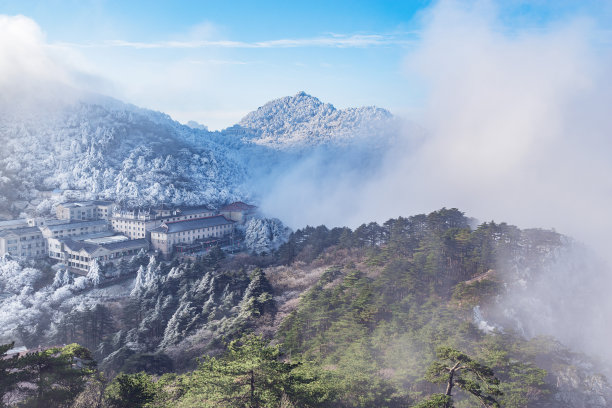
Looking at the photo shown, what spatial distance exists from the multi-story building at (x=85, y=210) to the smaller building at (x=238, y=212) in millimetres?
20784

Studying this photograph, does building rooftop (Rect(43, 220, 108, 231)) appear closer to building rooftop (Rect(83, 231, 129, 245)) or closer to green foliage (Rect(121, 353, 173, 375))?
building rooftop (Rect(83, 231, 129, 245))

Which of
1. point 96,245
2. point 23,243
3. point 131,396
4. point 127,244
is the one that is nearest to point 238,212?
point 127,244

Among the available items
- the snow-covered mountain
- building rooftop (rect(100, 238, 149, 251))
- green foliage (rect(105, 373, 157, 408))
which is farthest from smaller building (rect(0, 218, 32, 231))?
the snow-covered mountain

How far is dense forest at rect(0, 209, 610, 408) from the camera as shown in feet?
45.0

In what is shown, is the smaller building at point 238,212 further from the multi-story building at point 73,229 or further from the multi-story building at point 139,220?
the multi-story building at point 73,229

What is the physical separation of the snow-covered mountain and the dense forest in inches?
3464

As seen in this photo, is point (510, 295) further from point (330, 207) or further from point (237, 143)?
point (237, 143)

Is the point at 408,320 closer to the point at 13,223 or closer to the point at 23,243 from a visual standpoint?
the point at 23,243

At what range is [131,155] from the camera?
86375mm

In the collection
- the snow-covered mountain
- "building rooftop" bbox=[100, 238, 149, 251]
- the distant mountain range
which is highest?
the snow-covered mountain

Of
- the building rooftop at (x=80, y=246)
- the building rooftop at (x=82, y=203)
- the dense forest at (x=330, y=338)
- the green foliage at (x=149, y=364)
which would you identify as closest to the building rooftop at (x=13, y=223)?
the building rooftop at (x=82, y=203)

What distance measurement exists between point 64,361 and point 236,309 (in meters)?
20.8

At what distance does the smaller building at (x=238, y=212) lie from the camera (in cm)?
7744

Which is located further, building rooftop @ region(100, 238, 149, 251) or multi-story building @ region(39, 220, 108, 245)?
multi-story building @ region(39, 220, 108, 245)
